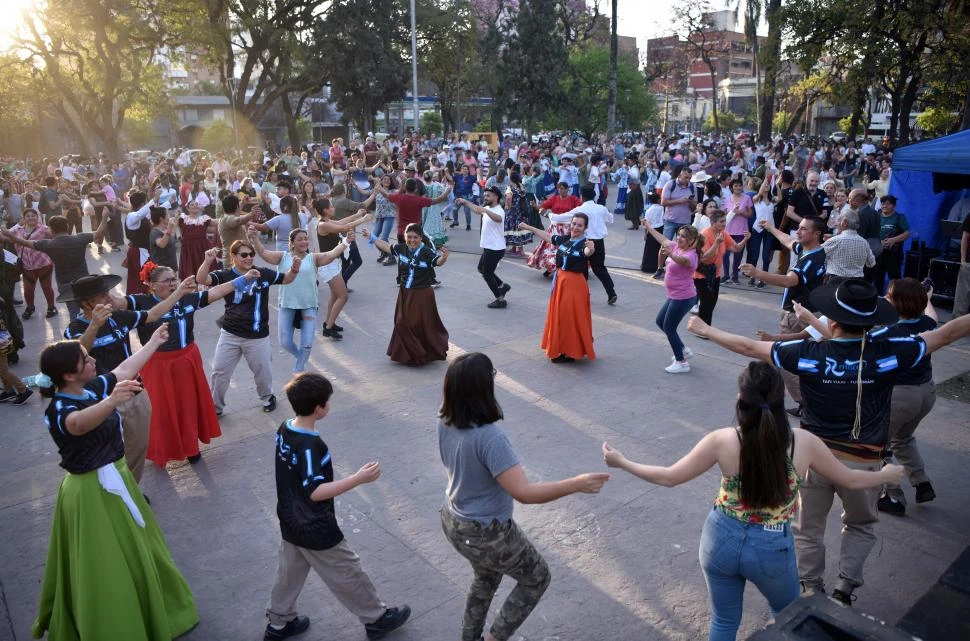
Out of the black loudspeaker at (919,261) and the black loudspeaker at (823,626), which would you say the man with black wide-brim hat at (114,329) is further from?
the black loudspeaker at (919,261)

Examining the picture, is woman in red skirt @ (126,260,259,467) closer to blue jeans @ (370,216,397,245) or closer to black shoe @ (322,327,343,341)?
black shoe @ (322,327,343,341)

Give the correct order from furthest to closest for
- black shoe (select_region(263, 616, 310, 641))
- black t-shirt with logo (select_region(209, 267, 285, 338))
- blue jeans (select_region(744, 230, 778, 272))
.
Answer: blue jeans (select_region(744, 230, 778, 272)) < black t-shirt with logo (select_region(209, 267, 285, 338)) < black shoe (select_region(263, 616, 310, 641))

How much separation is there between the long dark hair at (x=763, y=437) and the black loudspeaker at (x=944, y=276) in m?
8.94

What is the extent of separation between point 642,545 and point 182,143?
56319 mm

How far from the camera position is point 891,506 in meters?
5.16

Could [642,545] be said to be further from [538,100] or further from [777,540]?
[538,100]

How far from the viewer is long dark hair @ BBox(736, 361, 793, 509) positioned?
2.96 m

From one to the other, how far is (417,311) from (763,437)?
5.73 metres

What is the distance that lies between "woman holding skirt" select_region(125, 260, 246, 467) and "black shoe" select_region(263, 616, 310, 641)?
7.78ft

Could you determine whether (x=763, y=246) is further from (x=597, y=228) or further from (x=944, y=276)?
(x=597, y=228)

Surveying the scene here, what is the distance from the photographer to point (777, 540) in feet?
10.1

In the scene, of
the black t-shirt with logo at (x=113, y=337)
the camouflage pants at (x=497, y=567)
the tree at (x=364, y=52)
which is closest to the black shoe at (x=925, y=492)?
the camouflage pants at (x=497, y=567)

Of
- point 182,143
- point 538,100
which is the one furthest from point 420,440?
point 182,143

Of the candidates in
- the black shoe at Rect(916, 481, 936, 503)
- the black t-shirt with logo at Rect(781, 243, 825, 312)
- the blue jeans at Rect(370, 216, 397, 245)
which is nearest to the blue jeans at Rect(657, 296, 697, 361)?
the black t-shirt with logo at Rect(781, 243, 825, 312)
